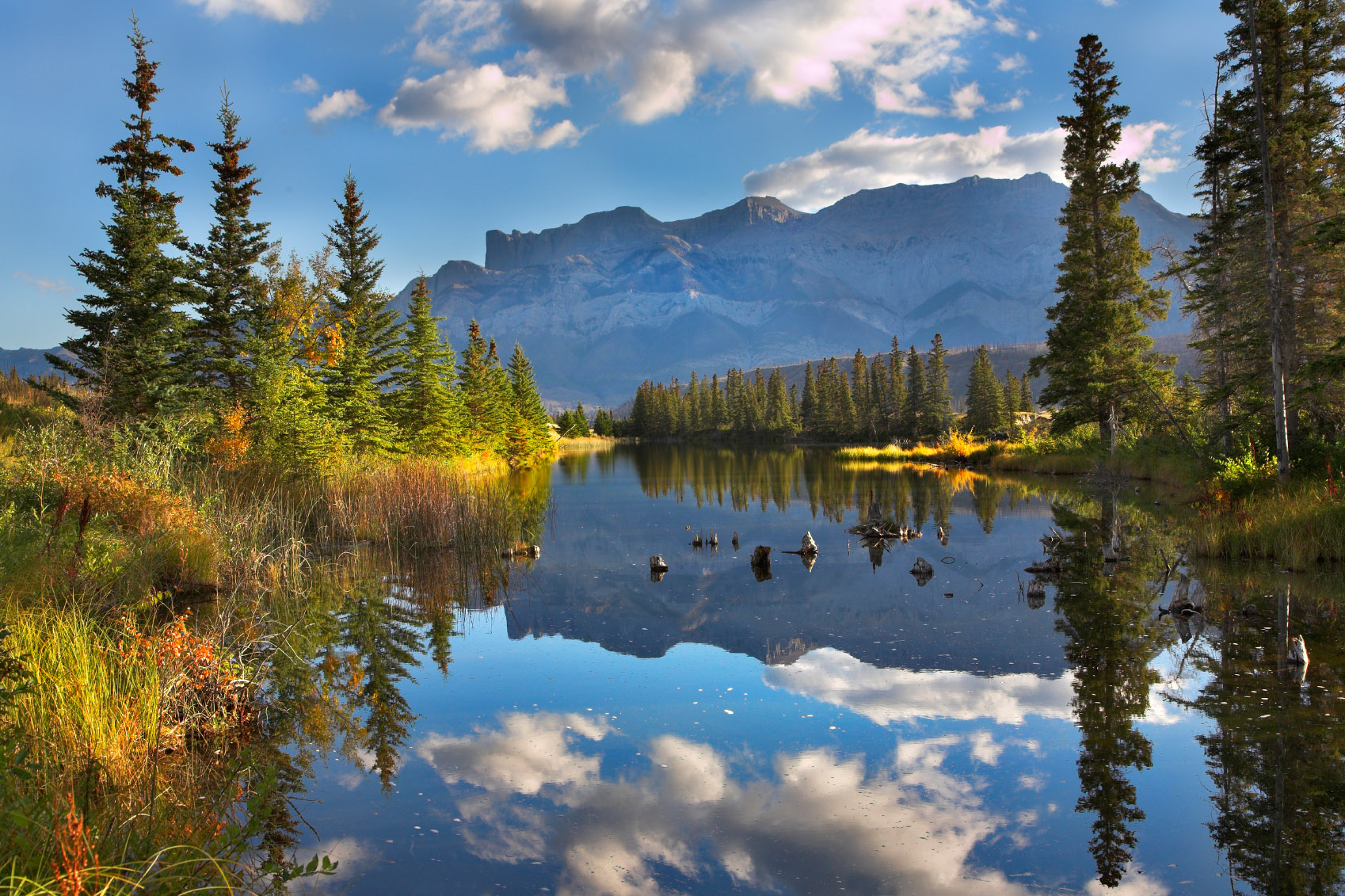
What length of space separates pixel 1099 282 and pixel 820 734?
90.8 ft

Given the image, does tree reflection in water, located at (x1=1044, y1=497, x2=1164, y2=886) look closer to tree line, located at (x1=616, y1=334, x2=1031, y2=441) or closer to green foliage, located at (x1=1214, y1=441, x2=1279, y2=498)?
green foliage, located at (x1=1214, y1=441, x2=1279, y2=498)

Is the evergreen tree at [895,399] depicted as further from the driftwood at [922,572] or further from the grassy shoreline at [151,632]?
the grassy shoreline at [151,632]

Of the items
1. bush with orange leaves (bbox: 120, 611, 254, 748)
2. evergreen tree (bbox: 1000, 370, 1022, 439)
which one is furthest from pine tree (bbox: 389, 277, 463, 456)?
evergreen tree (bbox: 1000, 370, 1022, 439)

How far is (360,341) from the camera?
29203mm

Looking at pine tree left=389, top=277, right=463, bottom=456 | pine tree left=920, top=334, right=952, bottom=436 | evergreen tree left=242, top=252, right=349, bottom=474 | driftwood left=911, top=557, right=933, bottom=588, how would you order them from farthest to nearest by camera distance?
pine tree left=920, top=334, right=952, bottom=436
pine tree left=389, top=277, right=463, bottom=456
evergreen tree left=242, top=252, right=349, bottom=474
driftwood left=911, top=557, right=933, bottom=588

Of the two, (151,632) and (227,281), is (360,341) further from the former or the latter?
(151,632)

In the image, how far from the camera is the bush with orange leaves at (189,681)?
570cm

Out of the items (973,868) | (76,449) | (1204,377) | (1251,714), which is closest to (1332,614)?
(1251,714)

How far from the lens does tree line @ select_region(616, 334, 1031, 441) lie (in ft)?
198

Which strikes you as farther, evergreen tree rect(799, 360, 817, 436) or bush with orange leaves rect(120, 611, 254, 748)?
evergreen tree rect(799, 360, 817, 436)

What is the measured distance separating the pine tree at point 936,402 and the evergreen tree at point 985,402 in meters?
2.19

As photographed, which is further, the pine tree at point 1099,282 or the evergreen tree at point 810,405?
the evergreen tree at point 810,405

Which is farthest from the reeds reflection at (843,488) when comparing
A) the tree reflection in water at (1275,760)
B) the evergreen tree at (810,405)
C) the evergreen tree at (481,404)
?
the evergreen tree at (810,405)

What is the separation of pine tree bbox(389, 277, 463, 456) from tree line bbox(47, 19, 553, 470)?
61 millimetres
